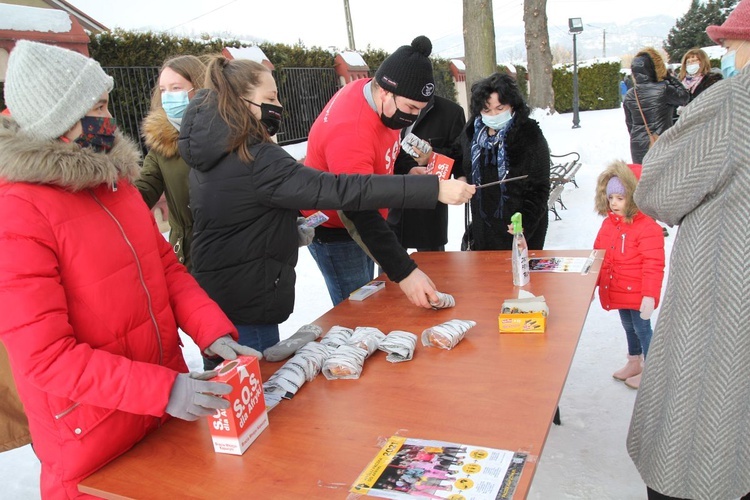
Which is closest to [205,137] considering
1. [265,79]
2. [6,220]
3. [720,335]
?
[265,79]

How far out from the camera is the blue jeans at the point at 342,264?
8.88 feet

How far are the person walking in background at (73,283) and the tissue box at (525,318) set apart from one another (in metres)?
0.98

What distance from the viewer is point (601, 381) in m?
3.30

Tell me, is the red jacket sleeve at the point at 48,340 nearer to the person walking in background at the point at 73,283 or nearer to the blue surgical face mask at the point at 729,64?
the person walking in background at the point at 73,283

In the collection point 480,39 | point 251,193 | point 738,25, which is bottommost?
point 251,193

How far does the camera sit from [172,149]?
2570 millimetres

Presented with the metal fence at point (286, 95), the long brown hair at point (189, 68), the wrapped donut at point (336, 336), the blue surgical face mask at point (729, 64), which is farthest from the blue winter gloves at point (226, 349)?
the metal fence at point (286, 95)

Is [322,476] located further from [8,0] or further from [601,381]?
[8,0]

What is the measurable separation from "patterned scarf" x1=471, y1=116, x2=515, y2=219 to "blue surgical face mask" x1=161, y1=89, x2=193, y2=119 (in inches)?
63.2

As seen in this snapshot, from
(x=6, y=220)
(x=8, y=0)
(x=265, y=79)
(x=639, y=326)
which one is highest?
(x=8, y=0)

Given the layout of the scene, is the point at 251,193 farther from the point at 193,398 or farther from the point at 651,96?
the point at 651,96

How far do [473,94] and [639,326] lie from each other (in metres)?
1.58

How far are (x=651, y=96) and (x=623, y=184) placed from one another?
3.99 meters

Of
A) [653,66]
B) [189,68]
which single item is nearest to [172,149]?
[189,68]
